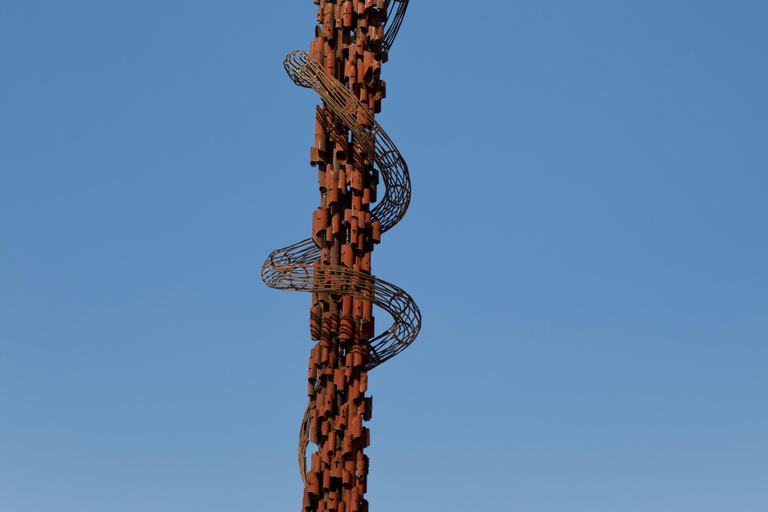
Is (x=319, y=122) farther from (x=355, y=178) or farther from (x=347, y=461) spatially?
(x=347, y=461)

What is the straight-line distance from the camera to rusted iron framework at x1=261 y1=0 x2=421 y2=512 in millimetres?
43469

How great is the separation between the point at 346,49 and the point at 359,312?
25.0 ft

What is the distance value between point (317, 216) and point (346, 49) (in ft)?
16.3

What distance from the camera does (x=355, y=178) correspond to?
149 feet

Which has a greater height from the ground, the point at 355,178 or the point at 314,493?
the point at 355,178

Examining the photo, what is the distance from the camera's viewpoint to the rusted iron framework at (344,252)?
4347 cm

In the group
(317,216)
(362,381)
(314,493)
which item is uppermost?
(317,216)

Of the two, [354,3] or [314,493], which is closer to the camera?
[314,493]

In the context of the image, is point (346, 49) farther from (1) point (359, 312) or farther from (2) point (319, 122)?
(1) point (359, 312)

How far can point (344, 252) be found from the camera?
45000mm

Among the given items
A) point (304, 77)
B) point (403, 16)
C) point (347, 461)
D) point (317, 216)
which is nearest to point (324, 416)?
point (347, 461)

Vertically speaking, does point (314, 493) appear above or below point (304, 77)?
below

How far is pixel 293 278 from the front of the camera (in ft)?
A: 147

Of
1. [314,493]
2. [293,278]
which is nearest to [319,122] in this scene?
[293,278]
